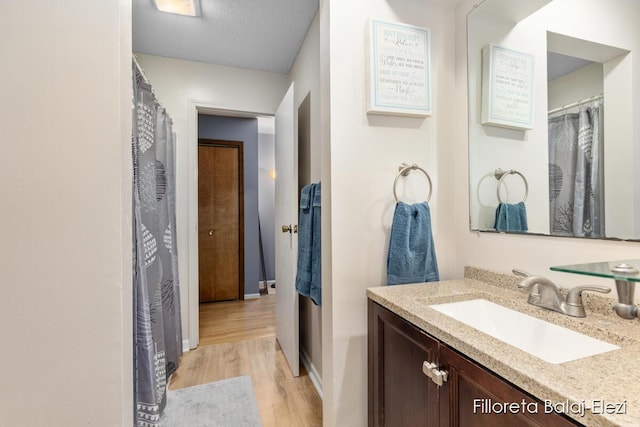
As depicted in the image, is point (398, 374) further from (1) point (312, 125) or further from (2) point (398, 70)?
(1) point (312, 125)

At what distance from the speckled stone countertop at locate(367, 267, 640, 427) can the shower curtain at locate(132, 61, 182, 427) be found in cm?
114

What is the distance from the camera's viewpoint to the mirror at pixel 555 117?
86cm

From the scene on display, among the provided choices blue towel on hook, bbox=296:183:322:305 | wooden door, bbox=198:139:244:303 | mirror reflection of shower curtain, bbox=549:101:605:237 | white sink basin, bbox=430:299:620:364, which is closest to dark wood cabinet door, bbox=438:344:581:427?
white sink basin, bbox=430:299:620:364

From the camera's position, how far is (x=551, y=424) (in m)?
0.52

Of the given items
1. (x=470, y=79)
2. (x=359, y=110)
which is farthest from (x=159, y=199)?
(x=470, y=79)

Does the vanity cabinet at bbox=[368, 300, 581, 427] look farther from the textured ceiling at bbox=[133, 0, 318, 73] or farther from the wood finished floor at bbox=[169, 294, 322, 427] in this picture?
the textured ceiling at bbox=[133, 0, 318, 73]

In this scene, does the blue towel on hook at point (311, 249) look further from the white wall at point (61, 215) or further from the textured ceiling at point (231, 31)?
the textured ceiling at point (231, 31)

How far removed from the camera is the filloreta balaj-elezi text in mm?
466

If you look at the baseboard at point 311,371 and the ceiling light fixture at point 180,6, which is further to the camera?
the baseboard at point 311,371

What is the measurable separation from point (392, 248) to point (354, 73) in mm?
775

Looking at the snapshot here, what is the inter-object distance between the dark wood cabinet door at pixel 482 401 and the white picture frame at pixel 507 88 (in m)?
0.98

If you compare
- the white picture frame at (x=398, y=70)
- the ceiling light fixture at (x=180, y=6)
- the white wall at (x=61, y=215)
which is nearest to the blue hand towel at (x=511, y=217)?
the white picture frame at (x=398, y=70)

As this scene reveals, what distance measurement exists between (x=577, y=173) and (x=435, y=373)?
82 centimetres

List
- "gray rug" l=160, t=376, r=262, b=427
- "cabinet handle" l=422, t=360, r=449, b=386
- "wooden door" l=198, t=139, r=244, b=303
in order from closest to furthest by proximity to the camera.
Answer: "cabinet handle" l=422, t=360, r=449, b=386, "gray rug" l=160, t=376, r=262, b=427, "wooden door" l=198, t=139, r=244, b=303
